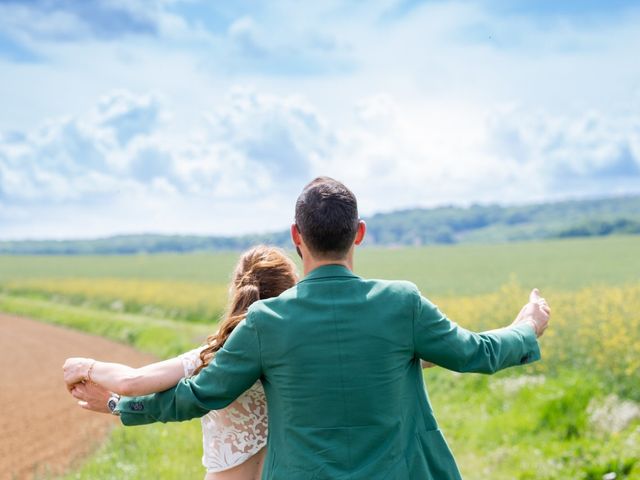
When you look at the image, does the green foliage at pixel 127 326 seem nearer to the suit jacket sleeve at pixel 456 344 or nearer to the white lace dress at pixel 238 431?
the white lace dress at pixel 238 431

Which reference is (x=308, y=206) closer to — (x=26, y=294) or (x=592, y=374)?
(x=592, y=374)

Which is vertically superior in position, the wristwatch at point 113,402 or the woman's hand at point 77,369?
the woman's hand at point 77,369

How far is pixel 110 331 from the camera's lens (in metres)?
23.2

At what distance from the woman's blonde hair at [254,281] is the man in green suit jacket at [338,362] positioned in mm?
392

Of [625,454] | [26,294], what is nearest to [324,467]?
[625,454]

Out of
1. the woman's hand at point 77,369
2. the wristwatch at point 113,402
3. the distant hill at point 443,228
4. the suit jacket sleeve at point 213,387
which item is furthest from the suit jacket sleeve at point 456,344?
the distant hill at point 443,228

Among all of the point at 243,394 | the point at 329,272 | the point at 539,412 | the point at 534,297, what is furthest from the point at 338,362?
the point at 539,412

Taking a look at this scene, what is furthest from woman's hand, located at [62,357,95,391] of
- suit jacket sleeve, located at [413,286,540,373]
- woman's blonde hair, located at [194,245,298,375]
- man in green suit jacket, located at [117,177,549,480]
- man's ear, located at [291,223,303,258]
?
suit jacket sleeve, located at [413,286,540,373]

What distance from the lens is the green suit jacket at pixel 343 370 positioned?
8.08ft

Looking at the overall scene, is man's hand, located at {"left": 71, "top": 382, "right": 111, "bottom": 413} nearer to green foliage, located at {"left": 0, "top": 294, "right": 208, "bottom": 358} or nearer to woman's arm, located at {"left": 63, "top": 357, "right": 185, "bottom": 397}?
woman's arm, located at {"left": 63, "top": 357, "right": 185, "bottom": 397}

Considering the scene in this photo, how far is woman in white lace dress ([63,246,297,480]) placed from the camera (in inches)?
117

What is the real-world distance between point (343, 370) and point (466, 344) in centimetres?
→ 41

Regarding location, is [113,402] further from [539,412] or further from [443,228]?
[443,228]

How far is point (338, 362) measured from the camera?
246 cm
